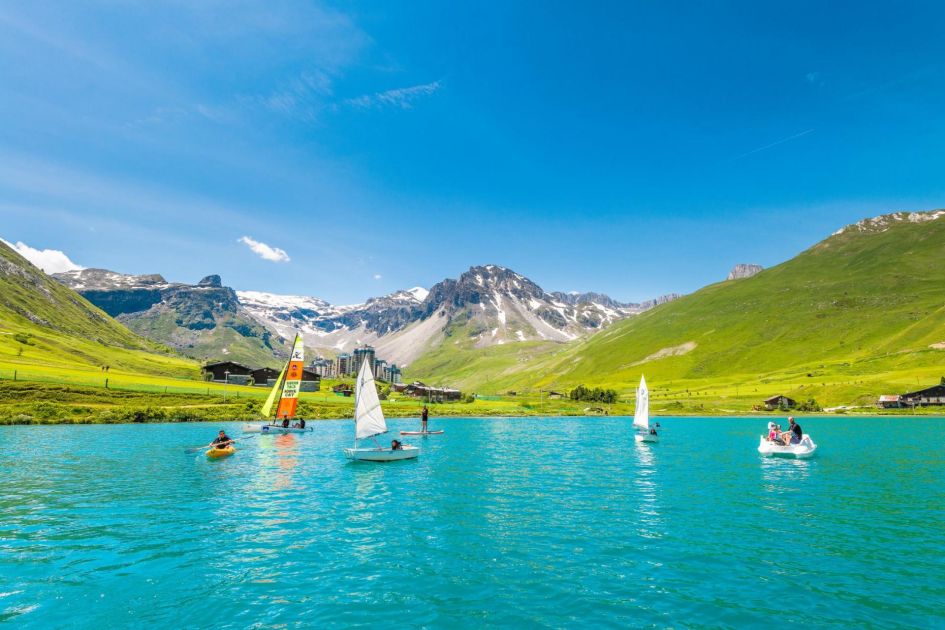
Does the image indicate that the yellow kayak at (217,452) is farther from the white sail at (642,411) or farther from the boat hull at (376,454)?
the white sail at (642,411)

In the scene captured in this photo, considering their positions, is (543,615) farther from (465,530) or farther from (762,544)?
(762,544)

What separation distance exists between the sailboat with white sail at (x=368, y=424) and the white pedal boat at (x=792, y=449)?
155 feet

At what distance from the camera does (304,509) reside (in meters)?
35.5

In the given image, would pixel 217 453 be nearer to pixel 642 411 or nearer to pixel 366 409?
pixel 366 409

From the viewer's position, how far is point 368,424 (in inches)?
2372

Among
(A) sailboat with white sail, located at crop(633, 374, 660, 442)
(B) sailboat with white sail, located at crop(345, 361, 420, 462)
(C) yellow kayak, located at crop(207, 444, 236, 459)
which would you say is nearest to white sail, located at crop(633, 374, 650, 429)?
(A) sailboat with white sail, located at crop(633, 374, 660, 442)

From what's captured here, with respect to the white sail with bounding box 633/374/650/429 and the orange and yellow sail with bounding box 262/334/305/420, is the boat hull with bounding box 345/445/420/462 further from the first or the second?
the white sail with bounding box 633/374/650/429

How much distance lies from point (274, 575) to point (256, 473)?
32.3 meters

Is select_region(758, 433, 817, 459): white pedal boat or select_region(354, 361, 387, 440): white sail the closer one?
select_region(354, 361, 387, 440): white sail

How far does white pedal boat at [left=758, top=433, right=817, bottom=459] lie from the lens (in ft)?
213

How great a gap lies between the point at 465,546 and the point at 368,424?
3524cm

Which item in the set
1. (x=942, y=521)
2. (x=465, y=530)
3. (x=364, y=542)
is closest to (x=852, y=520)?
(x=942, y=521)

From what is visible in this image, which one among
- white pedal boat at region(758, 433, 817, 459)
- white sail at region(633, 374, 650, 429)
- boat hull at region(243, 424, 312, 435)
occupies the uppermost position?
white sail at region(633, 374, 650, 429)

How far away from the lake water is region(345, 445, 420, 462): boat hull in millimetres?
2296
